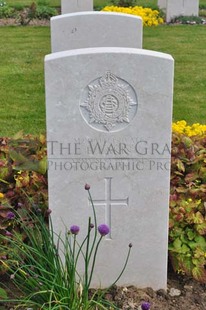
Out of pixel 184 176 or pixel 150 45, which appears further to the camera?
pixel 150 45

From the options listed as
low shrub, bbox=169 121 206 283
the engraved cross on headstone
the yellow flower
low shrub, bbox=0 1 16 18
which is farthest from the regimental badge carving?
low shrub, bbox=0 1 16 18

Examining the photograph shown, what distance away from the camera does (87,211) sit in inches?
129

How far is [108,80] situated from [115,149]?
0.37 metres

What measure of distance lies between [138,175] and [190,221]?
53 cm

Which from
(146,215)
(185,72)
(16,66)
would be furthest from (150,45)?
(146,215)

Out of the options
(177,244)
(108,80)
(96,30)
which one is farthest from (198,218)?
(96,30)

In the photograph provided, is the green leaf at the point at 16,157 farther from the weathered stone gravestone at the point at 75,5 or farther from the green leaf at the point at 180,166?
the weathered stone gravestone at the point at 75,5

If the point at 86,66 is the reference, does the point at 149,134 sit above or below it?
below

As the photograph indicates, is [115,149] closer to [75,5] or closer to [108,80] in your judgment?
[108,80]

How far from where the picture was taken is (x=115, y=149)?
3.13 m

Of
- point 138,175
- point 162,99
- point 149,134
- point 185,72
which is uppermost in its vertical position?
point 162,99

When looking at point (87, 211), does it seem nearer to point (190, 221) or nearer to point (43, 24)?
point (190, 221)

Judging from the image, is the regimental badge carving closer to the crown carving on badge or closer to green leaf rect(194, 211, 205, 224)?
the crown carving on badge

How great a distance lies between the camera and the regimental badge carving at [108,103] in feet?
9.93
